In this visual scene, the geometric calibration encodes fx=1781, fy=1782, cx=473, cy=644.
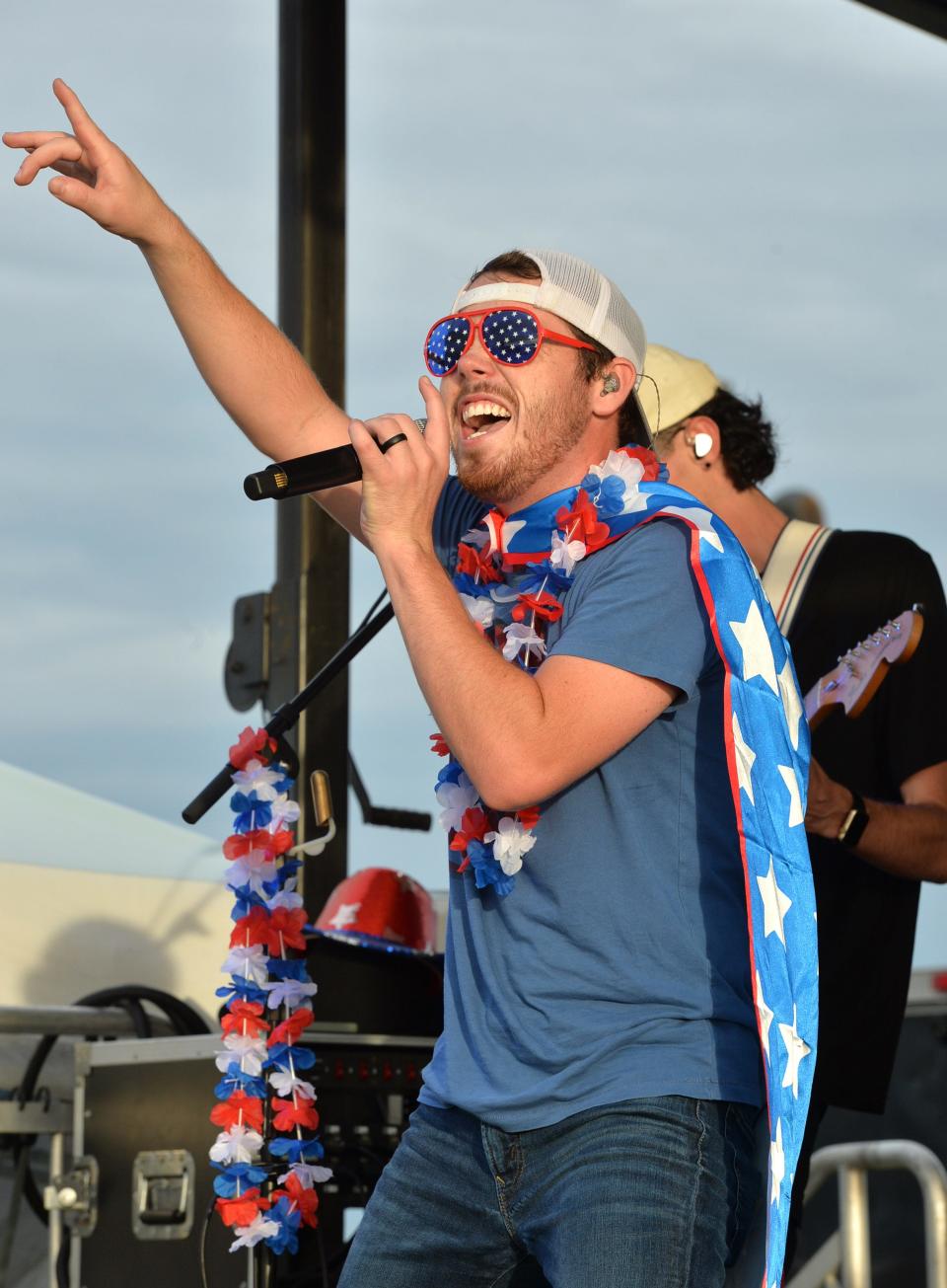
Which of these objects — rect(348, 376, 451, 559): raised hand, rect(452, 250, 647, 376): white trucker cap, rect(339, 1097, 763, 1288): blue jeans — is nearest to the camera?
rect(339, 1097, 763, 1288): blue jeans

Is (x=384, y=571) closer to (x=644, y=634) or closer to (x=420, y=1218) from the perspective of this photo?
(x=644, y=634)

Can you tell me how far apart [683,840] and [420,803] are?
99.0 inches

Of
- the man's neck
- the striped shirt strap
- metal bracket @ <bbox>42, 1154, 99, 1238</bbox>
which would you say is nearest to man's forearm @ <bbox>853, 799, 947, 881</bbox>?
the striped shirt strap

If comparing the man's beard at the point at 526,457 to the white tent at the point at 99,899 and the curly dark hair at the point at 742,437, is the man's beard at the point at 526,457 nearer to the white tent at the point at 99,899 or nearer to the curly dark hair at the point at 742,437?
the curly dark hair at the point at 742,437

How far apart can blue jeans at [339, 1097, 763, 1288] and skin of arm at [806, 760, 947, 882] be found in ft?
2.00

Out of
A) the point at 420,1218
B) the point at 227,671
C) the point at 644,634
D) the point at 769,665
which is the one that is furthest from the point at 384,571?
the point at 227,671

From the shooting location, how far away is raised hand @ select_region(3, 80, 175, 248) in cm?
203

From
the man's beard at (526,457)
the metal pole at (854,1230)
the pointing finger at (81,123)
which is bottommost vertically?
the metal pole at (854,1230)

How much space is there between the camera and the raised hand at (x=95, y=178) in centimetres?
203

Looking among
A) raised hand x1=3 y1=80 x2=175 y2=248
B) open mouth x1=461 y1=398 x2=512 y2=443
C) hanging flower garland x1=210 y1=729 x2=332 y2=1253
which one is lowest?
hanging flower garland x1=210 y1=729 x2=332 y2=1253

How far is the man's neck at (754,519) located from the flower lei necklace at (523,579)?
2.64 feet

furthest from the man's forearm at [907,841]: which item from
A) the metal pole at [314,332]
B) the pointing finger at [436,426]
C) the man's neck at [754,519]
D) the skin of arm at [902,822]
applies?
the metal pole at [314,332]

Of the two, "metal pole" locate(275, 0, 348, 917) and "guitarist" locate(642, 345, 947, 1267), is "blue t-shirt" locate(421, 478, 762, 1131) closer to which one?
"guitarist" locate(642, 345, 947, 1267)

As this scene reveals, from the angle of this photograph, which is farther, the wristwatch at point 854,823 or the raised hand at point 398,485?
the wristwatch at point 854,823
